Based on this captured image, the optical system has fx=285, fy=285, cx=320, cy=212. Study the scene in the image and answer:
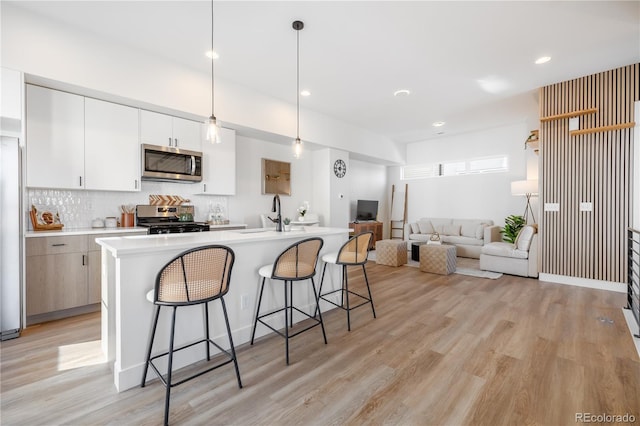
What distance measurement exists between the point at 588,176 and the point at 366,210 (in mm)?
4540

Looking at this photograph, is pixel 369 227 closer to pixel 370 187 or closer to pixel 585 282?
pixel 370 187

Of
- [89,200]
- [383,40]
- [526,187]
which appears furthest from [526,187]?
[89,200]

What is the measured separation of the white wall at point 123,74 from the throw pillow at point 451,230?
458 centimetres

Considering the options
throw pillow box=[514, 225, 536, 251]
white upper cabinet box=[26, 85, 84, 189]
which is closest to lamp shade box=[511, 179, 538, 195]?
throw pillow box=[514, 225, 536, 251]

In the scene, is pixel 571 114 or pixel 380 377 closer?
pixel 380 377

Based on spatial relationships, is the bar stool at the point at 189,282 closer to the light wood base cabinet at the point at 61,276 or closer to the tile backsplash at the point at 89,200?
the light wood base cabinet at the point at 61,276

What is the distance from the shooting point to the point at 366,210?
783 centimetres

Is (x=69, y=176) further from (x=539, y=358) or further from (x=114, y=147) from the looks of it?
(x=539, y=358)

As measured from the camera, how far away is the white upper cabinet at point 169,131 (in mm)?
3741

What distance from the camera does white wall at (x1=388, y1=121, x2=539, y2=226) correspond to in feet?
21.5

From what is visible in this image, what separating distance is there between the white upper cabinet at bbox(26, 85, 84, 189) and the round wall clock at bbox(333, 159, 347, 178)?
4315 millimetres

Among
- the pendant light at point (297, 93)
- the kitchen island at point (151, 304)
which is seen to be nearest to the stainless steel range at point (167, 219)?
the kitchen island at point (151, 304)

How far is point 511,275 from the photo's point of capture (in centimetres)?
488

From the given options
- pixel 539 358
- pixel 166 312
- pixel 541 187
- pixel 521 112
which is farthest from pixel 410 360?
pixel 521 112
